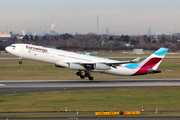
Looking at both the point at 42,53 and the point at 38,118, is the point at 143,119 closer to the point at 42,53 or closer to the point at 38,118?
the point at 38,118

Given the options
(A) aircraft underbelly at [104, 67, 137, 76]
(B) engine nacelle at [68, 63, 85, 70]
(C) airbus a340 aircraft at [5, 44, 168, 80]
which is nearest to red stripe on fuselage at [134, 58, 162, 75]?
(C) airbus a340 aircraft at [5, 44, 168, 80]

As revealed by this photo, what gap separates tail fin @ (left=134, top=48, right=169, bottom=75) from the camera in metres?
46.0

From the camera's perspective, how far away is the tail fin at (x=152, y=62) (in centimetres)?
4600

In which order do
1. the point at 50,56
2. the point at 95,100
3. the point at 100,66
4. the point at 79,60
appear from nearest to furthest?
the point at 95,100, the point at 100,66, the point at 50,56, the point at 79,60

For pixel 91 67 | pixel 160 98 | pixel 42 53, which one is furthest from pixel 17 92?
pixel 160 98

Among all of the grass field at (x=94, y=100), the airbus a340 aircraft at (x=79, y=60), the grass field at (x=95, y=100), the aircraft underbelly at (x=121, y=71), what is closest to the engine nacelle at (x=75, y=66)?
the airbus a340 aircraft at (x=79, y=60)

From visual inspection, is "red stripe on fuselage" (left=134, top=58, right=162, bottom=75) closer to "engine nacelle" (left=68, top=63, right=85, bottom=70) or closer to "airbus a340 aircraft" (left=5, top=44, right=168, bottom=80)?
"airbus a340 aircraft" (left=5, top=44, right=168, bottom=80)

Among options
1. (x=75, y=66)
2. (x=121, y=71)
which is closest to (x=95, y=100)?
(x=75, y=66)

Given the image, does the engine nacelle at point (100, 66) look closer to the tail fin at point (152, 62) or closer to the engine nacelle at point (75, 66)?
the engine nacelle at point (75, 66)

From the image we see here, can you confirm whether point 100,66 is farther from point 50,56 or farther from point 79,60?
point 50,56

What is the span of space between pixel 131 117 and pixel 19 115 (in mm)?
9108

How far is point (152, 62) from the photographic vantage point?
153ft

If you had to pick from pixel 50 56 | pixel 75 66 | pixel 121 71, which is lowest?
pixel 121 71

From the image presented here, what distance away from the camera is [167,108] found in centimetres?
2636
